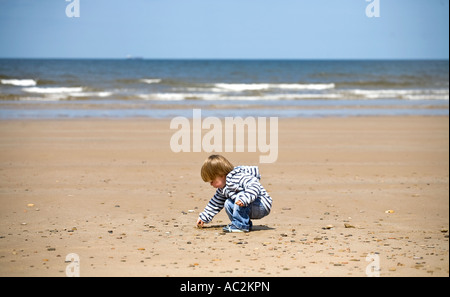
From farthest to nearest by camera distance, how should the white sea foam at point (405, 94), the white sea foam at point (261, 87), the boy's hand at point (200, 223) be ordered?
1. the white sea foam at point (261, 87)
2. the white sea foam at point (405, 94)
3. the boy's hand at point (200, 223)

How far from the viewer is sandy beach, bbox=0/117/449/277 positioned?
4.69 meters

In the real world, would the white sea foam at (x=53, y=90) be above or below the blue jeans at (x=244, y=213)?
above

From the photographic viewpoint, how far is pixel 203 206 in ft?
22.9

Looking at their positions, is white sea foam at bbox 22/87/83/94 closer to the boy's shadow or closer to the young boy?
the boy's shadow

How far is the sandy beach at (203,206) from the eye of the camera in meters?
4.69

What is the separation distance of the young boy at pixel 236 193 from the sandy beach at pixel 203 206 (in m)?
0.16

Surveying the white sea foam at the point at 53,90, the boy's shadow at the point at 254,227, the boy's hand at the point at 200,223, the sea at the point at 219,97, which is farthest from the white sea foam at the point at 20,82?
the boy's hand at the point at 200,223

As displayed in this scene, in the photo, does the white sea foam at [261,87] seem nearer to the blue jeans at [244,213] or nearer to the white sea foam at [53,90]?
the white sea foam at [53,90]

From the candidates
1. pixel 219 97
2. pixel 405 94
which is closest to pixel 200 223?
pixel 219 97

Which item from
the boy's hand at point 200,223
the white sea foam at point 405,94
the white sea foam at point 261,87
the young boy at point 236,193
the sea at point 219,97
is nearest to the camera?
the young boy at point 236,193

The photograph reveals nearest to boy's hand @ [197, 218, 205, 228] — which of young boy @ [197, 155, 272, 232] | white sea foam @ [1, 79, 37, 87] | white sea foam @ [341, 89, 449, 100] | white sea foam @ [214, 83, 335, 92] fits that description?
young boy @ [197, 155, 272, 232]

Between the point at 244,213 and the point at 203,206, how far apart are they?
1272mm
